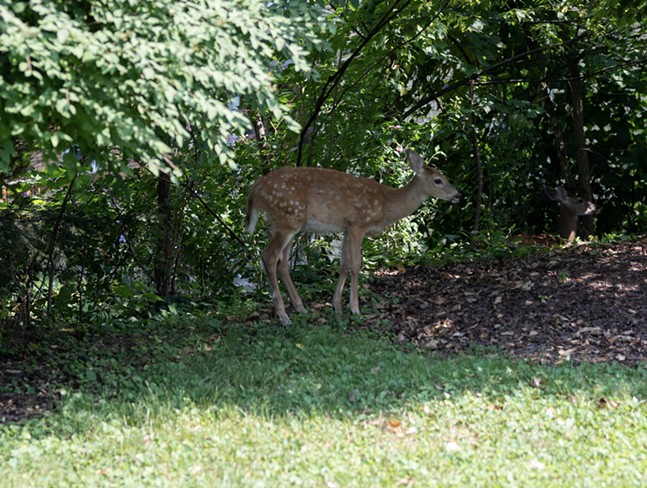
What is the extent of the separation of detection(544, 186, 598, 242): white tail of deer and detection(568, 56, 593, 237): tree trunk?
0.23 m

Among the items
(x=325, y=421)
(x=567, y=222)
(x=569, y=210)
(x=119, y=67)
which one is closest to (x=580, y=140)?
(x=569, y=210)

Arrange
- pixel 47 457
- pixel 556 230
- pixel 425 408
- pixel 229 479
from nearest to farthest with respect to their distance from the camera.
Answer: pixel 229 479 → pixel 47 457 → pixel 425 408 → pixel 556 230

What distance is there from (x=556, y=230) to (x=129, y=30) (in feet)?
28.5

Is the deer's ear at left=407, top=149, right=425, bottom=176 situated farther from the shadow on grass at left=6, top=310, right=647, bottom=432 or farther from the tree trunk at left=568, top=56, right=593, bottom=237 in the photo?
the tree trunk at left=568, top=56, right=593, bottom=237

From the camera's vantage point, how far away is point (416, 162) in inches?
358

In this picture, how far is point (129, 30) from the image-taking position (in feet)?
16.0

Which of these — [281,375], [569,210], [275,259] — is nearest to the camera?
[281,375]

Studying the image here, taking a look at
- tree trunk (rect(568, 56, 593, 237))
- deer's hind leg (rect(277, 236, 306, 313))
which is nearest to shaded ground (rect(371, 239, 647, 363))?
deer's hind leg (rect(277, 236, 306, 313))

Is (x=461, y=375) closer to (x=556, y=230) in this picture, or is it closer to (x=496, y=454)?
(x=496, y=454)

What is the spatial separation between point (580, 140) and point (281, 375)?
261 inches

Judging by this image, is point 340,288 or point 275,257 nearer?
point 275,257

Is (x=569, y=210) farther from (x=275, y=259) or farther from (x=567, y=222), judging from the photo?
(x=275, y=259)

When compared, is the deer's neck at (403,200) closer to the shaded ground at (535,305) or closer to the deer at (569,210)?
the shaded ground at (535,305)

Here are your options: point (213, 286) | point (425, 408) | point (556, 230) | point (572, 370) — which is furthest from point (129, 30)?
point (556, 230)
